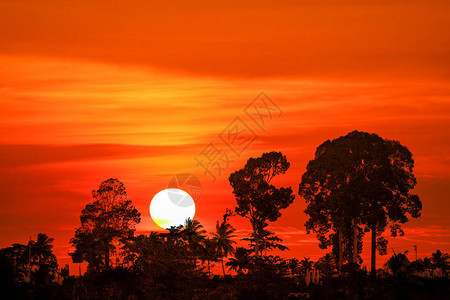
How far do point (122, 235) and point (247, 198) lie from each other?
17766 millimetres

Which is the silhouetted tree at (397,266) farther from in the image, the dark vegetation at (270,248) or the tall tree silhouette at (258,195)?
the tall tree silhouette at (258,195)

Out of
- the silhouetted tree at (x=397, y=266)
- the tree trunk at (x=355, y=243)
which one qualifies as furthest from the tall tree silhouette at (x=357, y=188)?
the silhouetted tree at (x=397, y=266)

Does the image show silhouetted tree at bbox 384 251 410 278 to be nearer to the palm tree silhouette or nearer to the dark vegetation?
the dark vegetation

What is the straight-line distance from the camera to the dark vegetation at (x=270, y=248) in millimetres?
59531

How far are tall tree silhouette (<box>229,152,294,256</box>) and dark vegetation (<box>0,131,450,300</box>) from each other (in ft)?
0.40

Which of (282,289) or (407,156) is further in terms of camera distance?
(407,156)

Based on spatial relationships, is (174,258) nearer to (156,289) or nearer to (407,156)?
(156,289)

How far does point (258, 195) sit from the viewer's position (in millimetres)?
98750

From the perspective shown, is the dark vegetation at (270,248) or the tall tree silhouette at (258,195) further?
the tall tree silhouette at (258,195)

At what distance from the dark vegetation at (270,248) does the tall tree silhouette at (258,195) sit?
12 centimetres

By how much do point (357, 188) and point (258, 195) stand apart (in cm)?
1355

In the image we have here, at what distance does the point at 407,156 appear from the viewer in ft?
310

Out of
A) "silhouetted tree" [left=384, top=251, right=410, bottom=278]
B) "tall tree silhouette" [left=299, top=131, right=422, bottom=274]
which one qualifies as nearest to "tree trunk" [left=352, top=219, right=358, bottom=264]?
"tall tree silhouette" [left=299, top=131, right=422, bottom=274]

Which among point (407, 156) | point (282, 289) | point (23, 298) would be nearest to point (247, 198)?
point (407, 156)
